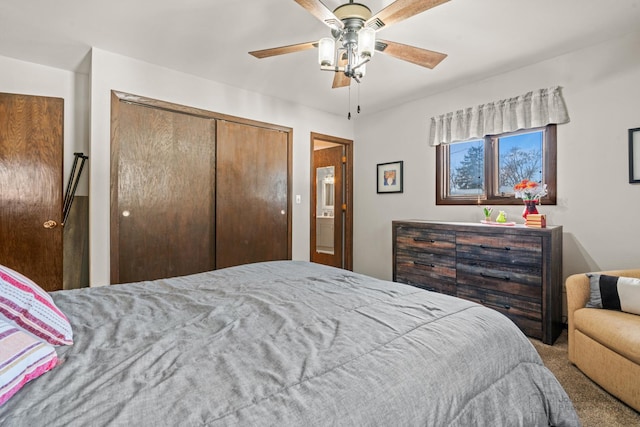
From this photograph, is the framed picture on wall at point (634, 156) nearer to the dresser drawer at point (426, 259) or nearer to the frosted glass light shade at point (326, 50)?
the dresser drawer at point (426, 259)

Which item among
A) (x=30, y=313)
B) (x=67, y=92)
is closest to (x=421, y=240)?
(x=30, y=313)

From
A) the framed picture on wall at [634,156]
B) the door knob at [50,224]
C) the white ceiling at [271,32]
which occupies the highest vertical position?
the white ceiling at [271,32]

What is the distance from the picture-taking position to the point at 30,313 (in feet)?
3.07

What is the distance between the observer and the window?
9.94 feet

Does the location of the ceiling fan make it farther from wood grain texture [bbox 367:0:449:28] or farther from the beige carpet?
the beige carpet

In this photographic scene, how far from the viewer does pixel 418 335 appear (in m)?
1.02

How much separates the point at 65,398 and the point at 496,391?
1.16 meters

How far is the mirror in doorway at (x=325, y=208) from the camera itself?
6012 mm

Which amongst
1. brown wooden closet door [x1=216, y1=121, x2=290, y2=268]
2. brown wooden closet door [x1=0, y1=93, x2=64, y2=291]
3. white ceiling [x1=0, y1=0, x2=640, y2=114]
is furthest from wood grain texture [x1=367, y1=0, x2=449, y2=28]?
brown wooden closet door [x1=0, y1=93, x2=64, y2=291]

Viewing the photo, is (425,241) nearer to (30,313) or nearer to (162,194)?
(162,194)

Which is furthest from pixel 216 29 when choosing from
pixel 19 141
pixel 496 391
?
pixel 496 391

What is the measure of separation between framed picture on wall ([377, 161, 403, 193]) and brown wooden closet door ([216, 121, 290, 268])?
133 cm

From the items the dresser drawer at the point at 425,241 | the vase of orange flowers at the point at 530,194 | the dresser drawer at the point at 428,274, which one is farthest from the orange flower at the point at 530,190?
the dresser drawer at the point at 428,274

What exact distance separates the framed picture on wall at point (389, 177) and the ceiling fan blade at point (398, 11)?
8.20 ft
